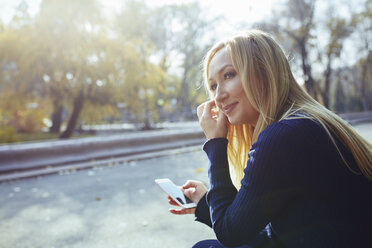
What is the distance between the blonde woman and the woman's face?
0.03 meters

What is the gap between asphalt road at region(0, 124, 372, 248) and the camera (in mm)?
3221

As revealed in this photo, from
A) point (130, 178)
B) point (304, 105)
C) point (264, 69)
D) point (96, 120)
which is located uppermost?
point (264, 69)

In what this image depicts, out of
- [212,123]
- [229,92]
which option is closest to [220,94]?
[229,92]

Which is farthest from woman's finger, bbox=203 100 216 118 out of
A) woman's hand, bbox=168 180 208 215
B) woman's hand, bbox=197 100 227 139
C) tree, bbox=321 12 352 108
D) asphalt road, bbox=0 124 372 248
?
tree, bbox=321 12 352 108

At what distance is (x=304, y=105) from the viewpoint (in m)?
1.46

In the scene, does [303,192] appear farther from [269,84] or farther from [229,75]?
[229,75]

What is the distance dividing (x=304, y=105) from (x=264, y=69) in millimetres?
257

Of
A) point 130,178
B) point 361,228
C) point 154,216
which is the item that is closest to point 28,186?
point 130,178

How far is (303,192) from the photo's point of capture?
1297 millimetres

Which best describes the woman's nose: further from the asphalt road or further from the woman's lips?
the asphalt road

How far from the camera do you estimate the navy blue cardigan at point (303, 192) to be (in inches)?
50.2

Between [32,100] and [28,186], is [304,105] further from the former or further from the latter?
[32,100]

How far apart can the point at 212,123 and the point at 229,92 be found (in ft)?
0.69

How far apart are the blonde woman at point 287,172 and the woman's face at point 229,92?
3 centimetres
